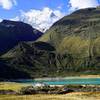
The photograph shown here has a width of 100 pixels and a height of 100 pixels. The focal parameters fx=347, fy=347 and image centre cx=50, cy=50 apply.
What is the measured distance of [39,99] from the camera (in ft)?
229

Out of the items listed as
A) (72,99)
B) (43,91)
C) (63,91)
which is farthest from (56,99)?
(43,91)

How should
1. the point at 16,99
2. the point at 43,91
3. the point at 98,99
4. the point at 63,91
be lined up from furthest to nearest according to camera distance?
the point at 43,91, the point at 63,91, the point at 16,99, the point at 98,99

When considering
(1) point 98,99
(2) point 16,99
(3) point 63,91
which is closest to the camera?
(1) point 98,99

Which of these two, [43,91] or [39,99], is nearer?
[39,99]

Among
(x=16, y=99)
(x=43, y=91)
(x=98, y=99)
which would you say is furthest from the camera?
(x=43, y=91)

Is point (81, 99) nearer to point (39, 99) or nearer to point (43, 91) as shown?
point (39, 99)

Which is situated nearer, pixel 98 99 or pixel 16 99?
pixel 98 99

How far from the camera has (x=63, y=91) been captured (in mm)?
88250

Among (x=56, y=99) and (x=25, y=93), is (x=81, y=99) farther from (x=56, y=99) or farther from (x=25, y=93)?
(x=25, y=93)

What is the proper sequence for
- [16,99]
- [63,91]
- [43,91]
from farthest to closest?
[43,91] < [63,91] < [16,99]

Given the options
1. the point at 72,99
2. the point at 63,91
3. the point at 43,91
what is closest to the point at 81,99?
the point at 72,99

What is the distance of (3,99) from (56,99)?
36.4 ft

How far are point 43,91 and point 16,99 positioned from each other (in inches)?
962

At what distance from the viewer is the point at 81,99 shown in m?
68.2
